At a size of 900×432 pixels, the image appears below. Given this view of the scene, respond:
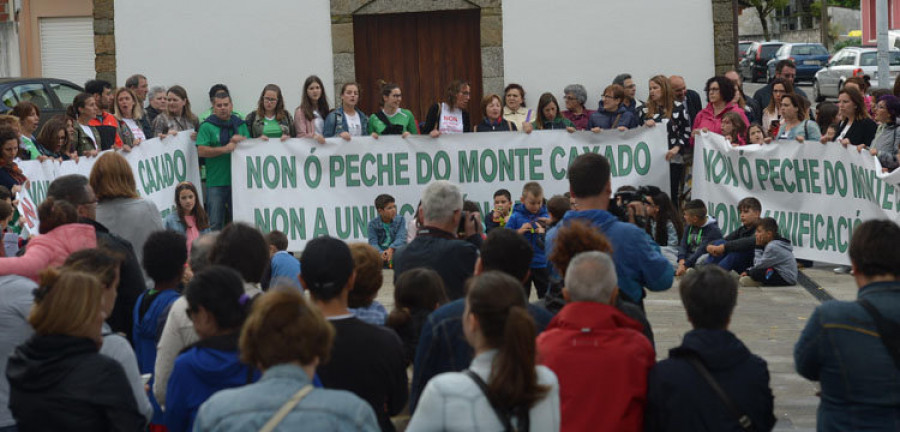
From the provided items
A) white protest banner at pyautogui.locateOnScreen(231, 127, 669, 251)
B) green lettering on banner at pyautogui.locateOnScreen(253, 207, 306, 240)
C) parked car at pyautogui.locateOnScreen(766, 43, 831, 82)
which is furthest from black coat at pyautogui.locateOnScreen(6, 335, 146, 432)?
parked car at pyautogui.locateOnScreen(766, 43, 831, 82)

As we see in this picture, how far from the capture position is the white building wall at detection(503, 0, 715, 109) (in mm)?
15836

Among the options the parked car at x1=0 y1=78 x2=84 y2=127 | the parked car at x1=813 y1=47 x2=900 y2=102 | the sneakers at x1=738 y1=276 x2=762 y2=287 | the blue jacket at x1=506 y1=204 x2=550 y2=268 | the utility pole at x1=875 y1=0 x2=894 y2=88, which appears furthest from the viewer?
the parked car at x1=813 y1=47 x2=900 y2=102

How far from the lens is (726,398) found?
183 inches

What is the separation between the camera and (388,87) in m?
13.1

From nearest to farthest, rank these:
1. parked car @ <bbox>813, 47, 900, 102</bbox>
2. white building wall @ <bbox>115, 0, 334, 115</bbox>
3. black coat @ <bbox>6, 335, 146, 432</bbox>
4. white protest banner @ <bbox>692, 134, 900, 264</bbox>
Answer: black coat @ <bbox>6, 335, 146, 432</bbox>
white protest banner @ <bbox>692, 134, 900, 264</bbox>
white building wall @ <bbox>115, 0, 334, 115</bbox>
parked car @ <bbox>813, 47, 900, 102</bbox>

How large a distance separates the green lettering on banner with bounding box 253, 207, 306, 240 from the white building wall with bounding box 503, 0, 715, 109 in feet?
14.6

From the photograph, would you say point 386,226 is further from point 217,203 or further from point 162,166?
point 162,166

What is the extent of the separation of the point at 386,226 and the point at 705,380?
7.93 meters

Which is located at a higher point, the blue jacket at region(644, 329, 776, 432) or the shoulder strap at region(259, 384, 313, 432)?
the shoulder strap at region(259, 384, 313, 432)

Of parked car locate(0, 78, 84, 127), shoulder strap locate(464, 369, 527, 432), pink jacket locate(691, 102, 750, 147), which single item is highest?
parked car locate(0, 78, 84, 127)

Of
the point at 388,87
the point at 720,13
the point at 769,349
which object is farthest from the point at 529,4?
the point at 769,349

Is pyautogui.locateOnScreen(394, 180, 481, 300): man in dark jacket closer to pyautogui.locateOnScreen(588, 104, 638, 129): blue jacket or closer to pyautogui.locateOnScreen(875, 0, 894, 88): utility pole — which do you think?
pyautogui.locateOnScreen(588, 104, 638, 129): blue jacket

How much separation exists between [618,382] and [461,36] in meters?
12.4

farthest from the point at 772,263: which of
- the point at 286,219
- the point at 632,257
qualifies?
the point at 632,257
